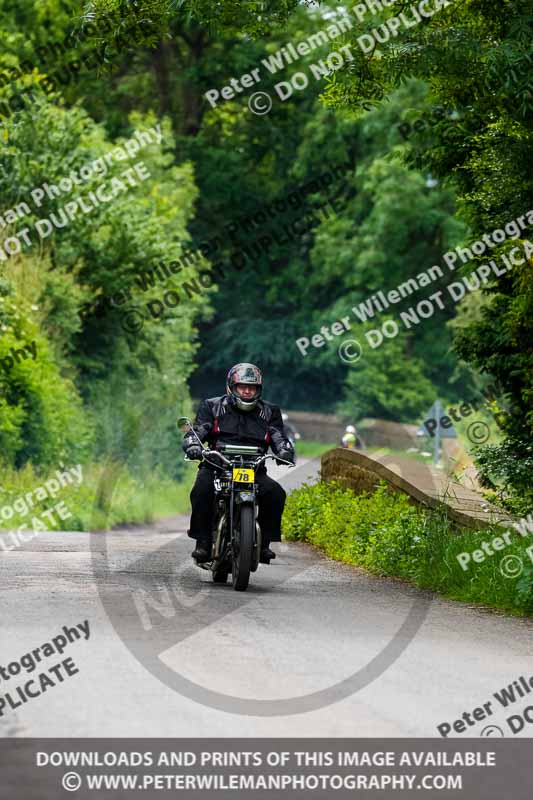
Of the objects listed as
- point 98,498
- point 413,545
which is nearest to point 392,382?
point 98,498

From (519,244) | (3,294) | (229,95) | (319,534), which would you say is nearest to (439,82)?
(519,244)

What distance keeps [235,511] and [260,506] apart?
26 cm

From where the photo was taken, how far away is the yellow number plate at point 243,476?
13.2m

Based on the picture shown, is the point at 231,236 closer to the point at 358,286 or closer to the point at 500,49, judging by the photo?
the point at 358,286

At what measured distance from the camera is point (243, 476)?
13.3 metres

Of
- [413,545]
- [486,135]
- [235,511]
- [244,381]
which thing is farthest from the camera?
[413,545]

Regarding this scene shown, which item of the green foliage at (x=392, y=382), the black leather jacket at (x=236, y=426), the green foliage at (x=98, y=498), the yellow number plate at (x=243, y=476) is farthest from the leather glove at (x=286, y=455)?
the green foliage at (x=392, y=382)

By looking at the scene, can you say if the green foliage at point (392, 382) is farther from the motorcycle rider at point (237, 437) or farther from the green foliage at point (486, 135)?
the motorcycle rider at point (237, 437)

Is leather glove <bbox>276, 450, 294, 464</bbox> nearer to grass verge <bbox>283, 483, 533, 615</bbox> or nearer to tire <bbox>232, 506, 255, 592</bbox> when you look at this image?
tire <bbox>232, 506, 255, 592</bbox>

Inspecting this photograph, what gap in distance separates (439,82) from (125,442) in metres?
26.4

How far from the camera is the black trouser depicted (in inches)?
526

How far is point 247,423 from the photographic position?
13.9 meters

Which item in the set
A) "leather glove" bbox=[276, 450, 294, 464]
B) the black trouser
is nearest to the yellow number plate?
the black trouser

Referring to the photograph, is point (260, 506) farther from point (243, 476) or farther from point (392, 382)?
point (392, 382)
